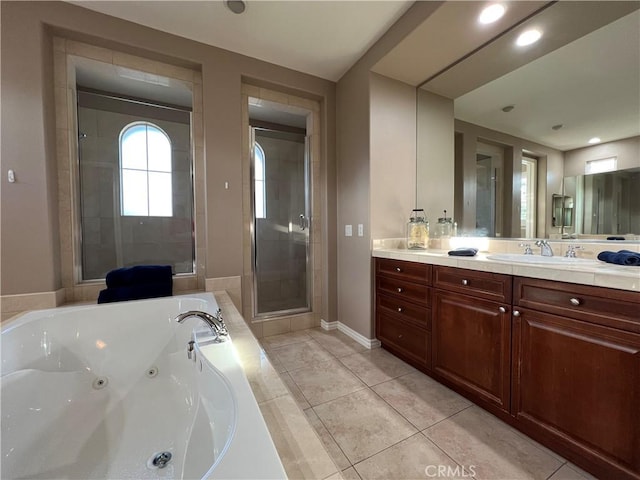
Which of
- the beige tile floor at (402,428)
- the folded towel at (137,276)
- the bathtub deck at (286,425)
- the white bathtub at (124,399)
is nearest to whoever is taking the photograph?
the bathtub deck at (286,425)

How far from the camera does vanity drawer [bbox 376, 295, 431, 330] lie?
6.02 ft

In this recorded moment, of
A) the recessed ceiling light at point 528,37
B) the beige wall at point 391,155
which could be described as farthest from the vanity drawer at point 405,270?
the recessed ceiling light at point 528,37

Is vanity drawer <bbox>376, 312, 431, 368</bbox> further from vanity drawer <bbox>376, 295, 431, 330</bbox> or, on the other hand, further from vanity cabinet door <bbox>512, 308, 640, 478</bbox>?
vanity cabinet door <bbox>512, 308, 640, 478</bbox>

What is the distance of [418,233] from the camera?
7.93ft

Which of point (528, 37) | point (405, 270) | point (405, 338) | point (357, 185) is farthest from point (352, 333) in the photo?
point (528, 37)

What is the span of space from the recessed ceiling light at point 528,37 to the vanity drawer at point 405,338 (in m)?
2.08

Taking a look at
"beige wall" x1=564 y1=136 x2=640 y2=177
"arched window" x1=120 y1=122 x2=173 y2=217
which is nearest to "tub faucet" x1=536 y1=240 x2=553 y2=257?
"beige wall" x1=564 y1=136 x2=640 y2=177

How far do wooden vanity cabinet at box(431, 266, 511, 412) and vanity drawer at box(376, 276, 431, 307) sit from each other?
0.27 feet

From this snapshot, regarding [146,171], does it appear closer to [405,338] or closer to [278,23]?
[278,23]

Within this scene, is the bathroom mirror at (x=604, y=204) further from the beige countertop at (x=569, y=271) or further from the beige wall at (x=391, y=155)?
the beige wall at (x=391, y=155)

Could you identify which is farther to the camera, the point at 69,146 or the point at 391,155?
the point at 391,155

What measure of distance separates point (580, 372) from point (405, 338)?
1049 millimetres

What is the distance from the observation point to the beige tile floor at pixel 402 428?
1.14 meters

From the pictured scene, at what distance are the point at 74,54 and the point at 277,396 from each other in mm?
2718
